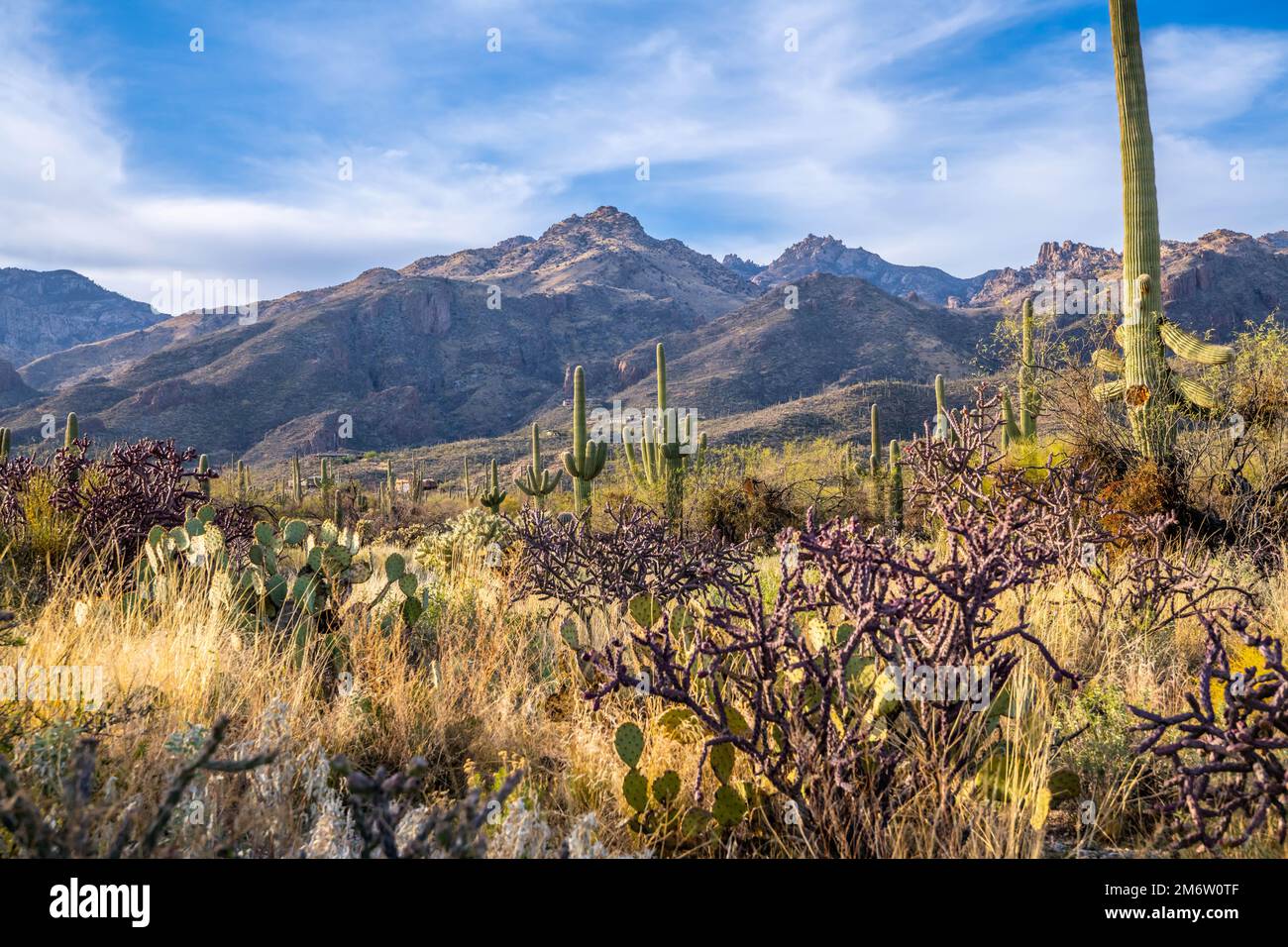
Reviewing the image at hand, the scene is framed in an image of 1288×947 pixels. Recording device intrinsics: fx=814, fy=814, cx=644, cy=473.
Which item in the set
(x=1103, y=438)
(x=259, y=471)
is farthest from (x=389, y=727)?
(x=259, y=471)

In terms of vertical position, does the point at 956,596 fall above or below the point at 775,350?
below

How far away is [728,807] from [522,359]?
114297 mm

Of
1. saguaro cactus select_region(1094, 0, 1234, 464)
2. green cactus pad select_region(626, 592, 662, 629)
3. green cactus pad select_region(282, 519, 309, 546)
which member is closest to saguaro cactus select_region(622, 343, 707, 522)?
saguaro cactus select_region(1094, 0, 1234, 464)

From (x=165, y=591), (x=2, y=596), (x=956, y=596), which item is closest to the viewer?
(x=956, y=596)

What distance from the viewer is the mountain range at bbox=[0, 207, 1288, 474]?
74.6 meters

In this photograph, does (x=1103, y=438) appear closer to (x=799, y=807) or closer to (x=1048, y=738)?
(x=1048, y=738)

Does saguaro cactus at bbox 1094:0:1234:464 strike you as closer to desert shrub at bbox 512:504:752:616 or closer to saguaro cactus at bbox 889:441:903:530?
saguaro cactus at bbox 889:441:903:530

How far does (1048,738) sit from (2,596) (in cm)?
653

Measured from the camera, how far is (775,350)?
271ft

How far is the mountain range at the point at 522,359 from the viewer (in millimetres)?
74625

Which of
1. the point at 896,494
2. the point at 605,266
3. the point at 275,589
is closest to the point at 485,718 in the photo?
the point at 275,589

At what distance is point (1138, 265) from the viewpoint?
9594 mm

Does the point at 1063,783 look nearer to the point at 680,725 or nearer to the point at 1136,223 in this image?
the point at 680,725

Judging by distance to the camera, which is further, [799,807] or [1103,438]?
[1103,438]
